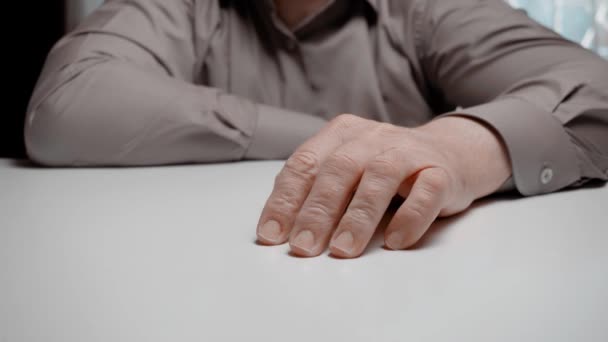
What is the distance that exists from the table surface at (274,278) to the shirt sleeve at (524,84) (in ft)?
0.25

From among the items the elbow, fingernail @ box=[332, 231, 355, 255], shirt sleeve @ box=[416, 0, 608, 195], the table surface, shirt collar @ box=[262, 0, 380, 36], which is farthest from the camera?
shirt collar @ box=[262, 0, 380, 36]

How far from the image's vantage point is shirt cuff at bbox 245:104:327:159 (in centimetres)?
100

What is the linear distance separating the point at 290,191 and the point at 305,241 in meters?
0.06

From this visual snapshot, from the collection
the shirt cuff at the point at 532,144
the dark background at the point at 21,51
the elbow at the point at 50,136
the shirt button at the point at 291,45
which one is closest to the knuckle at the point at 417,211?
the shirt cuff at the point at 532,144

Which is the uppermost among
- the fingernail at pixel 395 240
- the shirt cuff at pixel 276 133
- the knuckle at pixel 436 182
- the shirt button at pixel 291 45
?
the knuckle at pixel 436 182

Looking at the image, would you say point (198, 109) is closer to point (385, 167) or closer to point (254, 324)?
point (385, 167)

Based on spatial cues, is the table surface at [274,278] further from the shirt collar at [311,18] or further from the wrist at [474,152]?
the shirt collar at [311,18]

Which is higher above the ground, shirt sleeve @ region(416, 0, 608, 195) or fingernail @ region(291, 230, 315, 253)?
fingernail @ region(291, 230, 315, 253)

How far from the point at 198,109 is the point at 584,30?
1.23m

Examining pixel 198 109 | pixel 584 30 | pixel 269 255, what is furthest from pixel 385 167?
pixel 584 30

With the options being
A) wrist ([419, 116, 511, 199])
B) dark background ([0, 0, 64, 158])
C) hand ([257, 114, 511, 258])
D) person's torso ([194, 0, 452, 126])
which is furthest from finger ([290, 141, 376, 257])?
dark background ([0, 0, 64, 158])

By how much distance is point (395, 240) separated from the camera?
1.73 ft

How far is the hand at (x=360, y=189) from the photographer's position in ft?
1.69

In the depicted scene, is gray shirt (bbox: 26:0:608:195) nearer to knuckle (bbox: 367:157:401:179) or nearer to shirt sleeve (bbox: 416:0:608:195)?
shirt sleeve (bbox: 416:0:608:195)
